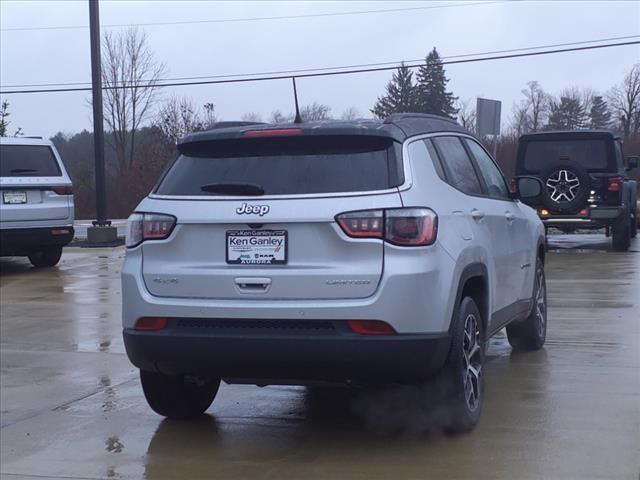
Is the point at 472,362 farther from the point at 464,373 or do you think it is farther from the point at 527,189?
the point at 527,189

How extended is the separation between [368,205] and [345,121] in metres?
0.75

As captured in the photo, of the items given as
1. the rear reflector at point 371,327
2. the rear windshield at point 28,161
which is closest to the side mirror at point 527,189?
the rear reflector at point 371,327

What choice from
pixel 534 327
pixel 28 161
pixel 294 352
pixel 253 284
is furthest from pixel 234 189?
pixel 28 161

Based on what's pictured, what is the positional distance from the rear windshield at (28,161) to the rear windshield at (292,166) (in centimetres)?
932

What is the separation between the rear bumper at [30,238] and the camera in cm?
1388

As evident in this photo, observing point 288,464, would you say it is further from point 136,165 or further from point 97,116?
point 136,165

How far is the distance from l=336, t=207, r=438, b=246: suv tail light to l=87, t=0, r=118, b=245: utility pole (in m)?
14.9

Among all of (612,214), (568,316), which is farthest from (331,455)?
(612,214)

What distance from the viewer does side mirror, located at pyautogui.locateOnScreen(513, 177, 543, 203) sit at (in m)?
7.10

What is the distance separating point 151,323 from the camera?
5141 millimetres

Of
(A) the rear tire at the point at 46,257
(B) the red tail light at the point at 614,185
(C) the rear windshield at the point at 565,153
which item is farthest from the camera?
(C) the rear windshield at the point at 565,153

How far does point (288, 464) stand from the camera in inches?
201

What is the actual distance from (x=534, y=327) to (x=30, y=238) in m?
8.98

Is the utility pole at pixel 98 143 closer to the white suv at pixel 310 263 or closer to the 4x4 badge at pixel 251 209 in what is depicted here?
the white suv at pixel 310 263
